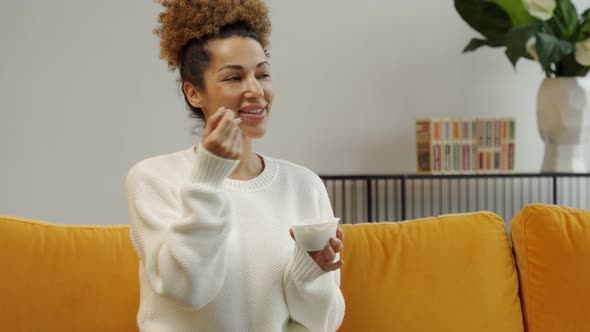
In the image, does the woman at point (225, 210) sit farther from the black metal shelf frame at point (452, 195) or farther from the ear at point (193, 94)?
the black metal shelf frame at point (452, 195)

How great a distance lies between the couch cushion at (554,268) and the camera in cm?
189

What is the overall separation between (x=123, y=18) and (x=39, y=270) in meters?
1.89

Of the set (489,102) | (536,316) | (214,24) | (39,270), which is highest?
(214,24)

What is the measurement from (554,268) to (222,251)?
34.8 inches

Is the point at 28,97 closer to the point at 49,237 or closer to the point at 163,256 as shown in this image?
the point at 49,237

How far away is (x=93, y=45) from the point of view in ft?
11.3

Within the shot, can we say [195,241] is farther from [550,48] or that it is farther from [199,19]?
[550,48]

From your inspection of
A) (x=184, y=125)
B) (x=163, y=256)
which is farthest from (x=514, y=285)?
(x=184, y=125)

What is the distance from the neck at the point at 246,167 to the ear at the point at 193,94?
0.42ft

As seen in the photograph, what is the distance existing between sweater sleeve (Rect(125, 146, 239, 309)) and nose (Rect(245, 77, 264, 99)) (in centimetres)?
22

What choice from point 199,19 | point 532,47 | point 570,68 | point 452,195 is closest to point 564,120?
point 570,68

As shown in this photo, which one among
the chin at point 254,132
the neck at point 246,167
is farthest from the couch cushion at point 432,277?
the chin at point 254,132

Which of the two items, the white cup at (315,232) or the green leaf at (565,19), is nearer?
the white cup at (315,232)

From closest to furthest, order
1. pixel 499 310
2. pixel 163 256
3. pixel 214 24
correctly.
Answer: pixel 163 256 → pixel 214 24 → pixel 499 310
